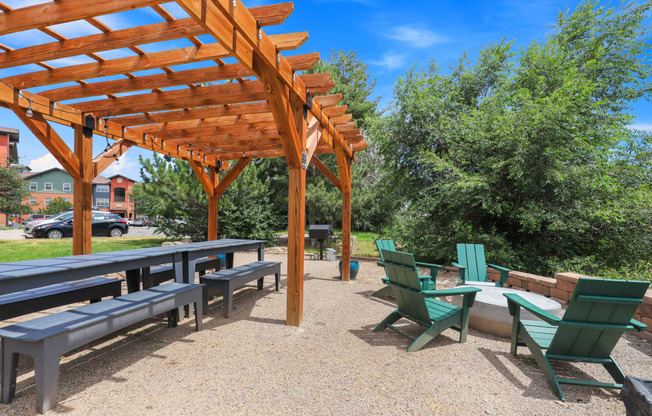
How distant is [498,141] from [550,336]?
5.93 meters

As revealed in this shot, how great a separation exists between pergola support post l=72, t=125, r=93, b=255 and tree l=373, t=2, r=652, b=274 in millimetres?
6988

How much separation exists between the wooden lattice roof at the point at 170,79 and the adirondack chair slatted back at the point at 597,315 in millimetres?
3013

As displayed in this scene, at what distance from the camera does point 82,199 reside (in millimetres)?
4875

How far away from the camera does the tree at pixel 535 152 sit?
7.15m

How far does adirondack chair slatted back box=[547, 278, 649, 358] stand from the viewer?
2.38 m

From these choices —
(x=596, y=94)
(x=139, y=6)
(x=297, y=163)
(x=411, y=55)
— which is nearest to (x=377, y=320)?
(x=297, y=163)

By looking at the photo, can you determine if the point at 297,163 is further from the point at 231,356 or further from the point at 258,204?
the point at 258,204

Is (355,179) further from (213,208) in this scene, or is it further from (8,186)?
(8,186)

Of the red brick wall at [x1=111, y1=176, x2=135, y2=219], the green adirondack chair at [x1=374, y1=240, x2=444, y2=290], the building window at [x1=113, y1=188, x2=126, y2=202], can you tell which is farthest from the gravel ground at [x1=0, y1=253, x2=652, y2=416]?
the building window at [x1=113, y1=188, x2=126, y2=202]

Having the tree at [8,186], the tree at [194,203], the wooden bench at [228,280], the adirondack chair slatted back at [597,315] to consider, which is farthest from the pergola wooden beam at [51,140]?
the tree at [8,186]

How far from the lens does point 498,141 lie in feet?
25.4

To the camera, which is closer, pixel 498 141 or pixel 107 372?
pixel 107 372

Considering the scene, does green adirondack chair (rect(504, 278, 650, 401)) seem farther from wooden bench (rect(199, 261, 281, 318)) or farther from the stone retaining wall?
wooden bench (rect(199, 261, 281, 318))

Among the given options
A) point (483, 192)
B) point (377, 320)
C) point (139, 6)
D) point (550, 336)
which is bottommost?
point (377, 320)
